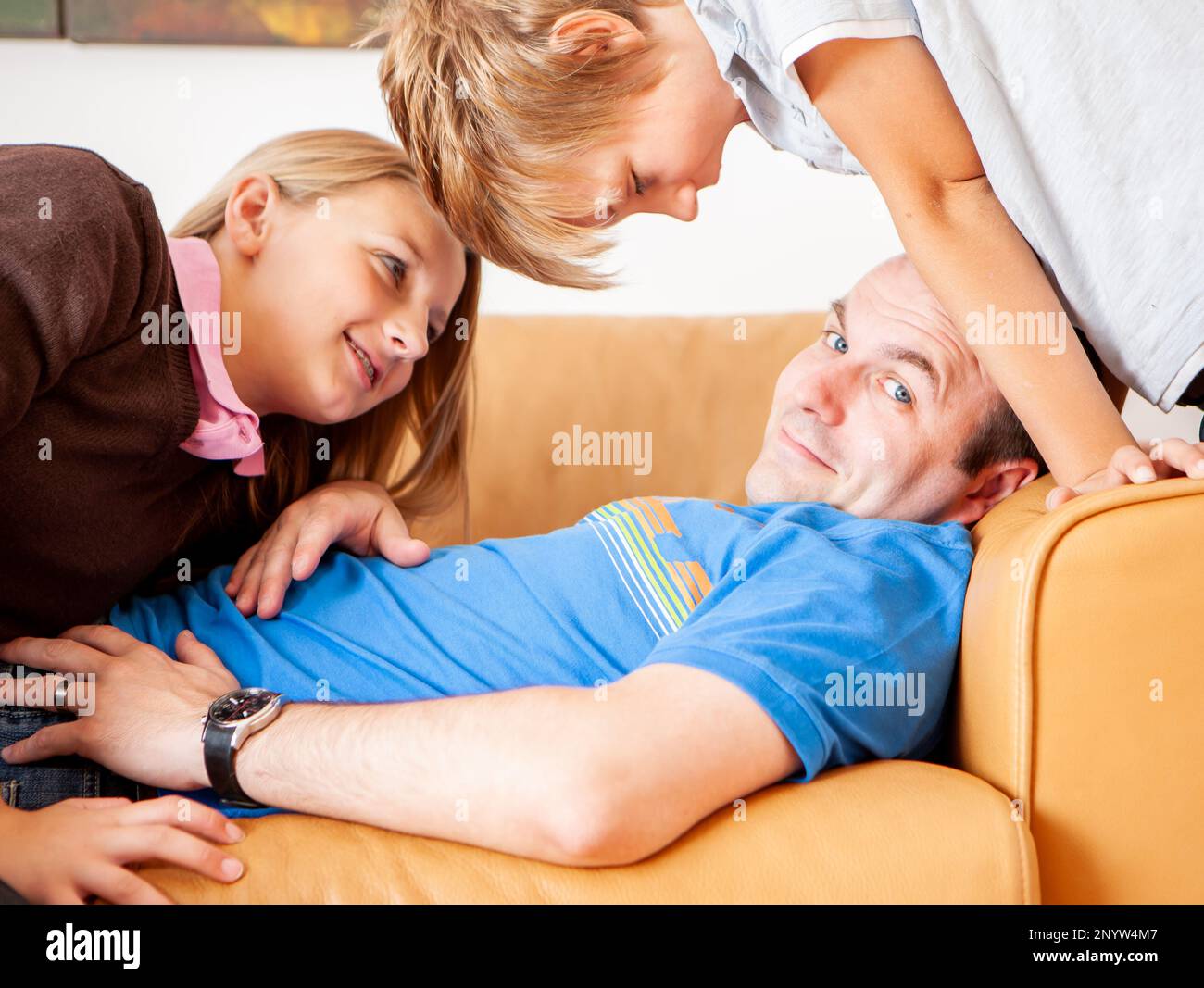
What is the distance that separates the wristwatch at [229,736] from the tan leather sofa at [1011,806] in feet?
0.19

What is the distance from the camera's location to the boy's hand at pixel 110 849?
0.85 m

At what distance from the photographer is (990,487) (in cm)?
136

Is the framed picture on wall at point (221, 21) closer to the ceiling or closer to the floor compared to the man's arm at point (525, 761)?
closer to the ceiling

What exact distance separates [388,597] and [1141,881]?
760mm

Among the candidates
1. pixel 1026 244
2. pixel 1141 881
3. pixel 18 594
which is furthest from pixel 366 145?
pixel 1141 881

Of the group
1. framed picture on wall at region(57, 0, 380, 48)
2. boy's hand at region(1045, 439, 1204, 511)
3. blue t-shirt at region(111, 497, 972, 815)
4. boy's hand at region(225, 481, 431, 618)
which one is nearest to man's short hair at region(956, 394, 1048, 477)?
blue t-shirt at region(111, 497, 972, 815)

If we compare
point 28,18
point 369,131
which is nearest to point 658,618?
point 369,131

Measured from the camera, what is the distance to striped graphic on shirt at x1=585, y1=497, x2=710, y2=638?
3.73 feet

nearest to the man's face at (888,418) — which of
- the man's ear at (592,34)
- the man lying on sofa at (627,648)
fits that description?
the man lying on sofa at (627,648)

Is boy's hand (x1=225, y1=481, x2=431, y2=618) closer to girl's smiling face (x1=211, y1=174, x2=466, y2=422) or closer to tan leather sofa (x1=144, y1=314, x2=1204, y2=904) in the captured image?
A: girl's smiling face (x1=211, y1=174, x2=466, y2=422)

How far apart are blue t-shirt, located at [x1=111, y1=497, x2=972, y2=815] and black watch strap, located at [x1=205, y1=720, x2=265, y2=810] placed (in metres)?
0.03

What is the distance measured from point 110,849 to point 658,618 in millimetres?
526

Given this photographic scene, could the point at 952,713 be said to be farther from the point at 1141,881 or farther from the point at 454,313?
the point at 454,313

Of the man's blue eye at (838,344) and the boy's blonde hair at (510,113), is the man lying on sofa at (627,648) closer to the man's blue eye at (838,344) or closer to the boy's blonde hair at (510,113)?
the man's blue eye at (838,344)
